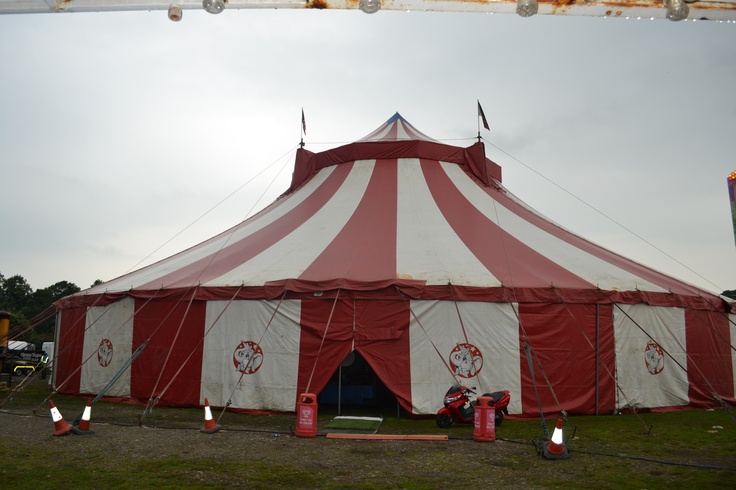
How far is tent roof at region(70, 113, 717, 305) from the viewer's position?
7.27m

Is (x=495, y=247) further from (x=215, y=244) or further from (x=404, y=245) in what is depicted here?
(x=215, y=244)

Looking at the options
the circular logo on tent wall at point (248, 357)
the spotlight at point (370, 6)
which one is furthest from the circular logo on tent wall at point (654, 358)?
the spotlight at point (370, 6)

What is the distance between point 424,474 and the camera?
168 inches

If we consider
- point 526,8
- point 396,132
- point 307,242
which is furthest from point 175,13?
point 396,132

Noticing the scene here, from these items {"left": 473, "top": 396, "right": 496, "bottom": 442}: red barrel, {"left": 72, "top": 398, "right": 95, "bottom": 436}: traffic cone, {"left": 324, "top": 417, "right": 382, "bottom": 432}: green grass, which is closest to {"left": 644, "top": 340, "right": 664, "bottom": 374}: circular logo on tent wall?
{"left": 473, "top": 396, "right": 496, "bottom": 442}: red barrel

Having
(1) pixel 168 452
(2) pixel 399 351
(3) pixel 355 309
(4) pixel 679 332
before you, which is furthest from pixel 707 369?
(1) pixel 168 452

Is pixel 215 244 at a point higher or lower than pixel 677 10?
higher

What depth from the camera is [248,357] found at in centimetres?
732

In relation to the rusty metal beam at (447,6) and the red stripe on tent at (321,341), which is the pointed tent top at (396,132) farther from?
the rusty metal beam at (447,6)

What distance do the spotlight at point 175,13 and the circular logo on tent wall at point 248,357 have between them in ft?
18.9

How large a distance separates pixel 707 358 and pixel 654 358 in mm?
1126

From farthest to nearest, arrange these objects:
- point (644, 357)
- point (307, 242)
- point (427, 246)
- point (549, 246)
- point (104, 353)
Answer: point (549, 246)
point (104, 353)
point (307, 242)
point (427, 246)
point (644, 357)

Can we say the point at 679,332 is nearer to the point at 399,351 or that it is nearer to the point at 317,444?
the point at 399,351

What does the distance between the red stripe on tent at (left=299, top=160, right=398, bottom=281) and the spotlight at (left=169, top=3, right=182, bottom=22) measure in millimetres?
Answer: 5333
